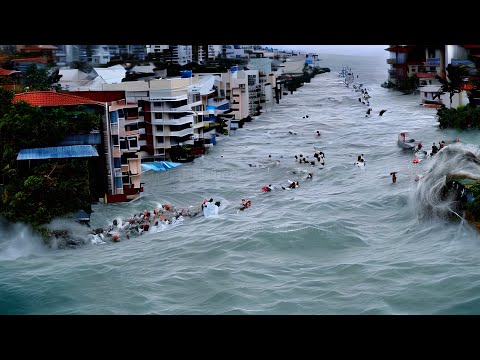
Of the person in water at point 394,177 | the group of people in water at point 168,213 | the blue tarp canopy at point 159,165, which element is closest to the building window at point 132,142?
the blue tarp canopy at point 159,165

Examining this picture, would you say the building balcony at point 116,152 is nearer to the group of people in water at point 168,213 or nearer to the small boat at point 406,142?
the group of people in water at point 168,213

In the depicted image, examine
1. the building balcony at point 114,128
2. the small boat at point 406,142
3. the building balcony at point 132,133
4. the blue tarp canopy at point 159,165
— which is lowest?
the blue tarp canopy at point 159,165

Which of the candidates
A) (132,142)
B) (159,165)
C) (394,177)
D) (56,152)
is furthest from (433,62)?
(56,152)

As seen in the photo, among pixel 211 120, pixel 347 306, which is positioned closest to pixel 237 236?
pixel 347 306

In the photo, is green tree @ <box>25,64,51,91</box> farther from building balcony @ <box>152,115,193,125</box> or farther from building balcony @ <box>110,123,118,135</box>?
building balcony @ <box>152,115,193,125</box>

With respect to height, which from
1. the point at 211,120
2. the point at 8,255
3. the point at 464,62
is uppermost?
the point at 464,62
